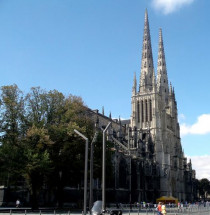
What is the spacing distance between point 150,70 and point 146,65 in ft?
6.91

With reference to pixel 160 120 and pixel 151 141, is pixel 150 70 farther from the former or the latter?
pixel 151 141

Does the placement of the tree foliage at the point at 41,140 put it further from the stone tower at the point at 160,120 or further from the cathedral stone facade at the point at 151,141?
the stone tower at the point at 160,120

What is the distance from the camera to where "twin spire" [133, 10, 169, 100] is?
317 feet

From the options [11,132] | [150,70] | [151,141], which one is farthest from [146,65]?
[11,132]

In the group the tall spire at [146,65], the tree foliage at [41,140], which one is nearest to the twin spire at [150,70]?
the tall spire at [146,65]

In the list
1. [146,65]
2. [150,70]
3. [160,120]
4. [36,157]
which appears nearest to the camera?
[36,157]

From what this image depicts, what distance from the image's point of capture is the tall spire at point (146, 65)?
9678 cm

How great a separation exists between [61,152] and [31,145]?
143 inches

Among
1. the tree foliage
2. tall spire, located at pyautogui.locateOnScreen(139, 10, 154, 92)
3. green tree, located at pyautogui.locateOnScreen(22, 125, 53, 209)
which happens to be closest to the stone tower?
tall spire, located at pyautogui.locateOnScreen(139, 10, 154, 92)

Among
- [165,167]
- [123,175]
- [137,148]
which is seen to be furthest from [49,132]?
[165,167]

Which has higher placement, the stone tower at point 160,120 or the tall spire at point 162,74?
the tall spire at point 162,74

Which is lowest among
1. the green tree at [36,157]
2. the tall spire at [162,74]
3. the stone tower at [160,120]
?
the green tree at [36,157]

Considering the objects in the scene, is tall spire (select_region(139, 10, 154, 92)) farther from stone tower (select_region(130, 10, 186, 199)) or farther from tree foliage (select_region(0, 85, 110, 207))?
tree foliage (select_region(0, 85, 110, 207))

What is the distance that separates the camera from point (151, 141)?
8900 centimetres
